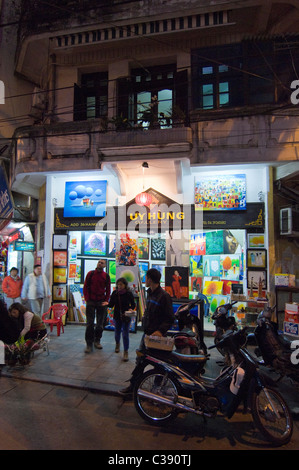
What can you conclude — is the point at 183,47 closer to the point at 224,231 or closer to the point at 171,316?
the point at 224,231

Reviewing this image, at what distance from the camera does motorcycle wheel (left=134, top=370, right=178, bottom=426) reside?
12.5 feet

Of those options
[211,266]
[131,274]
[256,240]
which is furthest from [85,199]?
[256,240]

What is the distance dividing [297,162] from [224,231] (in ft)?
9.33

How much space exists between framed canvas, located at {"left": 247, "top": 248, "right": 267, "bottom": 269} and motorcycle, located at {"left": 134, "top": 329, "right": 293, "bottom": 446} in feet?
15.1

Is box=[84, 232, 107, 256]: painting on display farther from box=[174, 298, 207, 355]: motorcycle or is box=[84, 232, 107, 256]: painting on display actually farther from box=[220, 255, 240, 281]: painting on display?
box=[174, 298, 207, 355]: motorcycle

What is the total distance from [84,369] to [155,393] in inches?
96.6

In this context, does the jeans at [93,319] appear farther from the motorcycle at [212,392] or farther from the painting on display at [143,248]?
the motorcycle at [212,392]

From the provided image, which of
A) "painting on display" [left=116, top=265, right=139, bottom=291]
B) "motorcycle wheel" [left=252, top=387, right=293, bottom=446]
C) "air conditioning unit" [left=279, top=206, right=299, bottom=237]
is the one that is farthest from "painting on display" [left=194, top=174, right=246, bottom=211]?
"motorcycle wheel" [left=252, top=387, right=293, bottom=446]

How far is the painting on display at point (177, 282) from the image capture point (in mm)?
7785

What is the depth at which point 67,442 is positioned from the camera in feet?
11.1

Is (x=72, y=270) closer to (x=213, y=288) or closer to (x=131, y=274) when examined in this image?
(x=131, y=274)

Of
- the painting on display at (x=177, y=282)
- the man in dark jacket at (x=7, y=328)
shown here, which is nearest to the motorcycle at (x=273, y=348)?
the painting on display at (x=177, y=282)

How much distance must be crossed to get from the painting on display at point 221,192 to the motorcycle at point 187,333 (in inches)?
147

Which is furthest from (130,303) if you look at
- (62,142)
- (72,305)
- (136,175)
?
(62,142)
